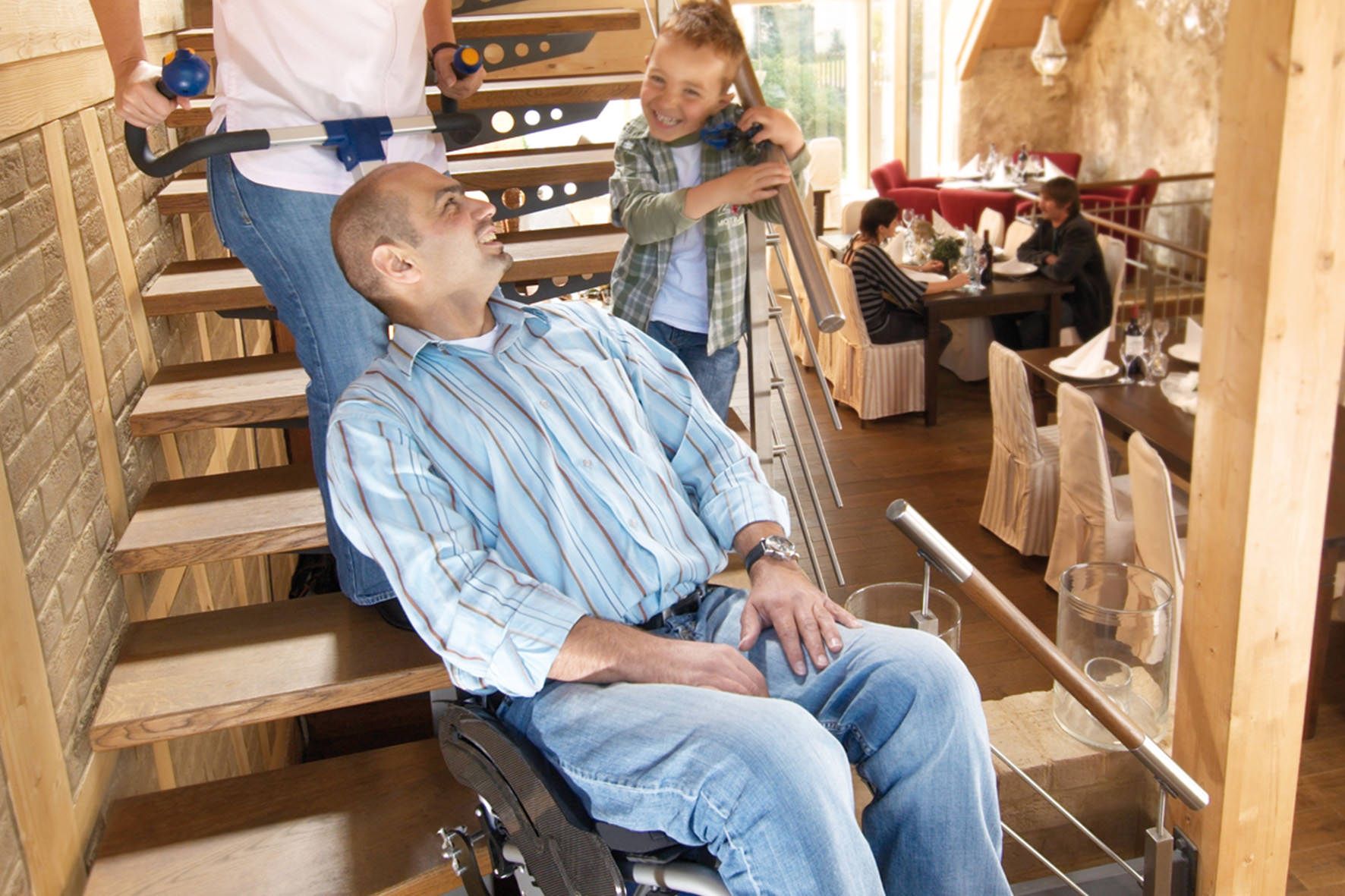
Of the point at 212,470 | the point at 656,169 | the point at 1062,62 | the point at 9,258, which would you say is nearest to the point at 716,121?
the point at 656,169

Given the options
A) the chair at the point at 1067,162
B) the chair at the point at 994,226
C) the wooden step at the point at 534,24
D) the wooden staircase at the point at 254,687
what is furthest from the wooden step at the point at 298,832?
the chair at the point at 1067,162

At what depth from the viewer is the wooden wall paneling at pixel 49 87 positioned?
200 centimetres

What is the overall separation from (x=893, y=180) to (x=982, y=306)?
430 cm

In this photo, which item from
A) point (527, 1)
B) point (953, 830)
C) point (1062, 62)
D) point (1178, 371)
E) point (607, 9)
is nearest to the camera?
point (953, 830)

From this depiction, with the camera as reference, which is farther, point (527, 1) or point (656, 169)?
point (527, 1)

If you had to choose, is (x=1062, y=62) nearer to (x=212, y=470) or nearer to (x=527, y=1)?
(x=527, y=1)

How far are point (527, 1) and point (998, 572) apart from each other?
284cm

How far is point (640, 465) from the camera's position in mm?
1902

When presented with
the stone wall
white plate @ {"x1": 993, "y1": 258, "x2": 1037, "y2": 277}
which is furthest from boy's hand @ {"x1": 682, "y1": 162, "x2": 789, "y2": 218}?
the stone wall

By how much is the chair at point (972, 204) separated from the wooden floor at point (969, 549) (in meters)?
2.25

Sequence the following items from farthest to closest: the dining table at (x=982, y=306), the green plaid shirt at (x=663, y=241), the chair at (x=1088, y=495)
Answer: the dining table at (x=982, y=306), the chair at (x=1088, y=495), the green plaid shirt at (x=663, y=241)

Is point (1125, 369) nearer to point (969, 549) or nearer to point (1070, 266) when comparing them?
point (969, 549)

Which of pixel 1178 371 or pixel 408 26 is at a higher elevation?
pixel 408 26

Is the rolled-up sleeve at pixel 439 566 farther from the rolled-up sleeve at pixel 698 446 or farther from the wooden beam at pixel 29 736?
the wooden beam at pixel 29 736
